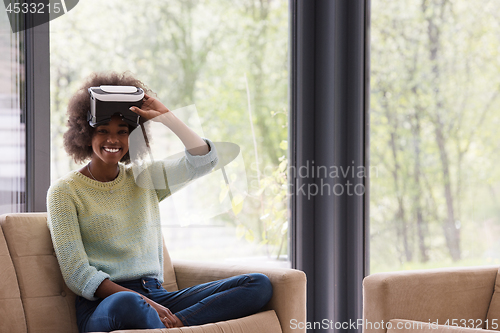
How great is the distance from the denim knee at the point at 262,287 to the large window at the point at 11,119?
3.32 feet

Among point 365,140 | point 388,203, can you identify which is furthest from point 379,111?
point 388,203

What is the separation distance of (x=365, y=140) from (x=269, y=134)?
478 mm

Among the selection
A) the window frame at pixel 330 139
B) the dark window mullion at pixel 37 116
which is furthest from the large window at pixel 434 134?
the dark window mullion at pixel 37 116

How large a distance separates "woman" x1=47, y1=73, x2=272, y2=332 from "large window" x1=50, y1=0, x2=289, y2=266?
0.37m

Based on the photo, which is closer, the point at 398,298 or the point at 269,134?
the point at 398,298

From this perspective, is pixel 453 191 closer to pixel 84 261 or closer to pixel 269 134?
pixel 269 134

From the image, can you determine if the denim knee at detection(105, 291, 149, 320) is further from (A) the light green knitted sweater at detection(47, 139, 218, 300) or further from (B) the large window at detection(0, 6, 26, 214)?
(B) the large window at detection(0, 6, 26, 214)

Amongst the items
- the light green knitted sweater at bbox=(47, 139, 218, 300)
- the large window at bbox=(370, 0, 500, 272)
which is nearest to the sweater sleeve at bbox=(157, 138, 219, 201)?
the light green knitted sweater at bbox=(47, 139, 218, 300)

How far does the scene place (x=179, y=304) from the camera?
5.48 feet

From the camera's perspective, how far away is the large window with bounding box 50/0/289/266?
7.15ft

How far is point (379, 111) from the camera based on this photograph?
2.28 m

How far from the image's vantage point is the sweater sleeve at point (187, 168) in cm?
181

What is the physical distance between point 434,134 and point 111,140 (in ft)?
4.39

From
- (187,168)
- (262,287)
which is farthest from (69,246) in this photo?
(262,287)
